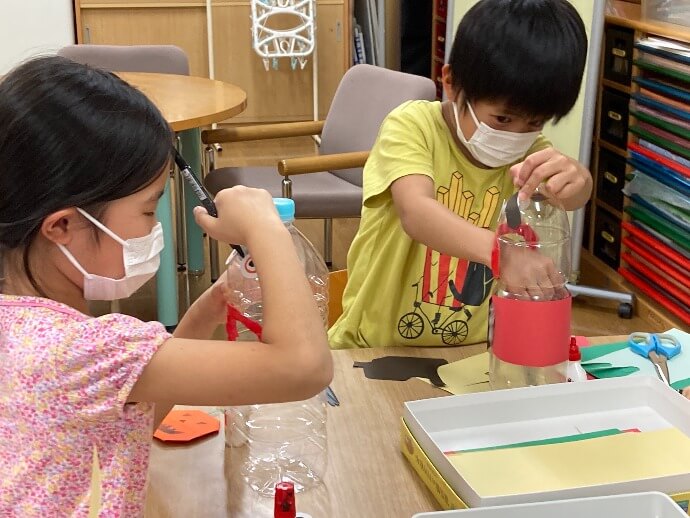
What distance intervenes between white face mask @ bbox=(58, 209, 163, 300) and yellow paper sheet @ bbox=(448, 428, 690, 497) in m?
0.38

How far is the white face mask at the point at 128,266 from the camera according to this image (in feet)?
3.07

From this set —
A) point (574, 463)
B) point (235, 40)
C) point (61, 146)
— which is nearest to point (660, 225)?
point (574, 463)

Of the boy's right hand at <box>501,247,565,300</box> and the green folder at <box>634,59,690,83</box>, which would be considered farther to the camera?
the green folder at <box>634,59,690,83</box>

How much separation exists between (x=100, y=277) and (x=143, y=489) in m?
0.22

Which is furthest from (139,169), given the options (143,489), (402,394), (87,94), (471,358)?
(471,358)

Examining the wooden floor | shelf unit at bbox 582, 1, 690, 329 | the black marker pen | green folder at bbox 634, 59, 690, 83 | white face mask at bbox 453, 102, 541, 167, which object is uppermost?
the black marker pen

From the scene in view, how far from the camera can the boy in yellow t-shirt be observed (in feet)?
4.32

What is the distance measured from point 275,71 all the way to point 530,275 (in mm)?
4300

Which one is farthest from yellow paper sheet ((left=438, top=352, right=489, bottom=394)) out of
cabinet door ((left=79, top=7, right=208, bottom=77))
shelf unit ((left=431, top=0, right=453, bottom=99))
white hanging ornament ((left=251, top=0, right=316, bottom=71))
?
cabinet door ((left=79, top=7, right=208, bottom=77))

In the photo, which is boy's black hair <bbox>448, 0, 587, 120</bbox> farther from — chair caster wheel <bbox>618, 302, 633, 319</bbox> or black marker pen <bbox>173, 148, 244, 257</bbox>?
chair caster wheel <bbox>618, 302, 633, 319</bbox>

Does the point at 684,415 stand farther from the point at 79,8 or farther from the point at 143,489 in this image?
the point at 79,8

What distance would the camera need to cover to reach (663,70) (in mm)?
2896

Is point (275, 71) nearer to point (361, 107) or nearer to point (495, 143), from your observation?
point (361, 107)

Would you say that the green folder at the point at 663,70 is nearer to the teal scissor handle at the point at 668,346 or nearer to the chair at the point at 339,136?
the chair at the point at 339,136
